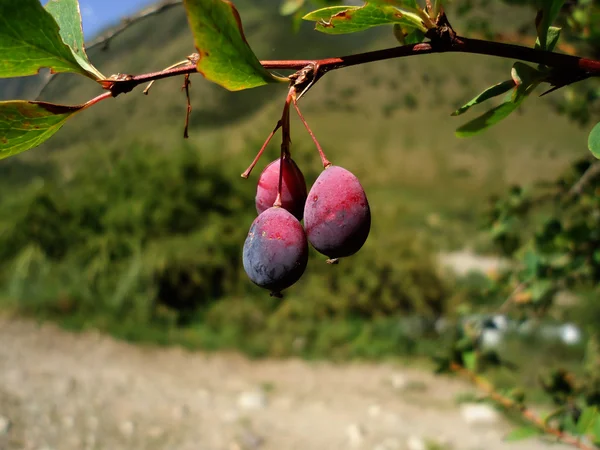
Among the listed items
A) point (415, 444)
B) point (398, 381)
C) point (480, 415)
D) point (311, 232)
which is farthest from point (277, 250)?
point (398, 381)

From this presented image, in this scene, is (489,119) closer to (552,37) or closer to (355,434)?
(552,37)

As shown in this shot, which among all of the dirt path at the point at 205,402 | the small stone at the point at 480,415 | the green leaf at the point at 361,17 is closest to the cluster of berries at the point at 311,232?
the green leaf at the point at 361,17

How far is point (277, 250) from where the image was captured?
432 millimetres

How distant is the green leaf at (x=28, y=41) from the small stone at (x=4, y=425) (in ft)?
5.89

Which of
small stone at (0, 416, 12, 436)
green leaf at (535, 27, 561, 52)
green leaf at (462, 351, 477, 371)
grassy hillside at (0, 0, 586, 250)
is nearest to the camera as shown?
green leaf at (535, 27, 561, 52)

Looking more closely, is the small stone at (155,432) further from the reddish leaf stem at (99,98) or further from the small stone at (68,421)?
the reddish leaf stem at (99,98)

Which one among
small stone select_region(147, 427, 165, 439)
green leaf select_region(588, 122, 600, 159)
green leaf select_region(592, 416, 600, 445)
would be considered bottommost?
small stone select_region(147, 427, 165, 439)

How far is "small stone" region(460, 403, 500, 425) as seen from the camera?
2.68 metres

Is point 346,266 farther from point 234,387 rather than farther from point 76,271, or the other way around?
point 76,271

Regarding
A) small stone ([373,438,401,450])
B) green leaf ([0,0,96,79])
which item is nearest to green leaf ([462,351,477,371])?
green leaf ([0,0,96,79])

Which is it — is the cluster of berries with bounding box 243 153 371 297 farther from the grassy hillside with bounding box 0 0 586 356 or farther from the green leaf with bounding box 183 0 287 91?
the grassy hillside with bounding box 0 0 586 356

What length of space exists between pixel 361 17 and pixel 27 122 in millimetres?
245

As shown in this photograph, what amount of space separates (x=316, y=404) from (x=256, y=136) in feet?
7.43

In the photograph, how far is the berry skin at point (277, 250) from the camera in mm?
434
